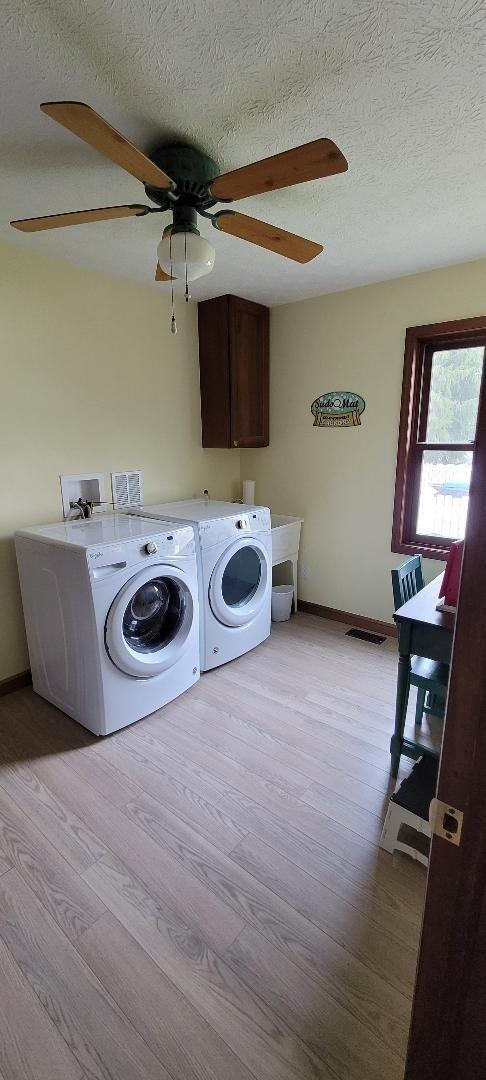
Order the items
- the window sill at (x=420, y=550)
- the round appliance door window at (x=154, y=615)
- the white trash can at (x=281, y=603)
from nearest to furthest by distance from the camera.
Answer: the round appliance door window at (x=154, y=615) → the window sill at (x=420, y=550) → the white trash can at (x=281, y=603)

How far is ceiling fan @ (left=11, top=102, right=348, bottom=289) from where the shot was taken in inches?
42.3

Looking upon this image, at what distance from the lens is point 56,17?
1.04m

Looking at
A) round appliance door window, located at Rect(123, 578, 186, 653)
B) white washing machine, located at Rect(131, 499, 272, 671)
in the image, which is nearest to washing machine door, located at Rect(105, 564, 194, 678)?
round appliance door window, located at Rect(123, 578, 186, 653)

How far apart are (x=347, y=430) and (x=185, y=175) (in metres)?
1.94

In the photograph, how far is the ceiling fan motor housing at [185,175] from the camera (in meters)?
1.47

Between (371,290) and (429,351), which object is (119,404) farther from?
(429,351)

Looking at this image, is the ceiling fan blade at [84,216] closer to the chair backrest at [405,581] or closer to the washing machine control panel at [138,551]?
the washing machine control panel at [138,551]

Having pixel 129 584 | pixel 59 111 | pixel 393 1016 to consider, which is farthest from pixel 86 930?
pixel 59 111

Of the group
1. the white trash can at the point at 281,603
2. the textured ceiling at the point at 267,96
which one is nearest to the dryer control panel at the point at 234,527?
the white trash can at the point at 281,603

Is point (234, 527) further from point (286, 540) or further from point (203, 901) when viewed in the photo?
point (203, 901)

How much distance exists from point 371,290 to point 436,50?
180 cm

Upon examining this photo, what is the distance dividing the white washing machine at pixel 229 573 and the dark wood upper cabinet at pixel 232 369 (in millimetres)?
620

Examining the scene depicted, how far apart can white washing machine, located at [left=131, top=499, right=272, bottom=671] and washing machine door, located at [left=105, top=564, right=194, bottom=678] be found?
19cm

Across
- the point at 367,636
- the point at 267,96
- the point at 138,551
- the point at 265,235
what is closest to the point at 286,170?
the point at 267,96
